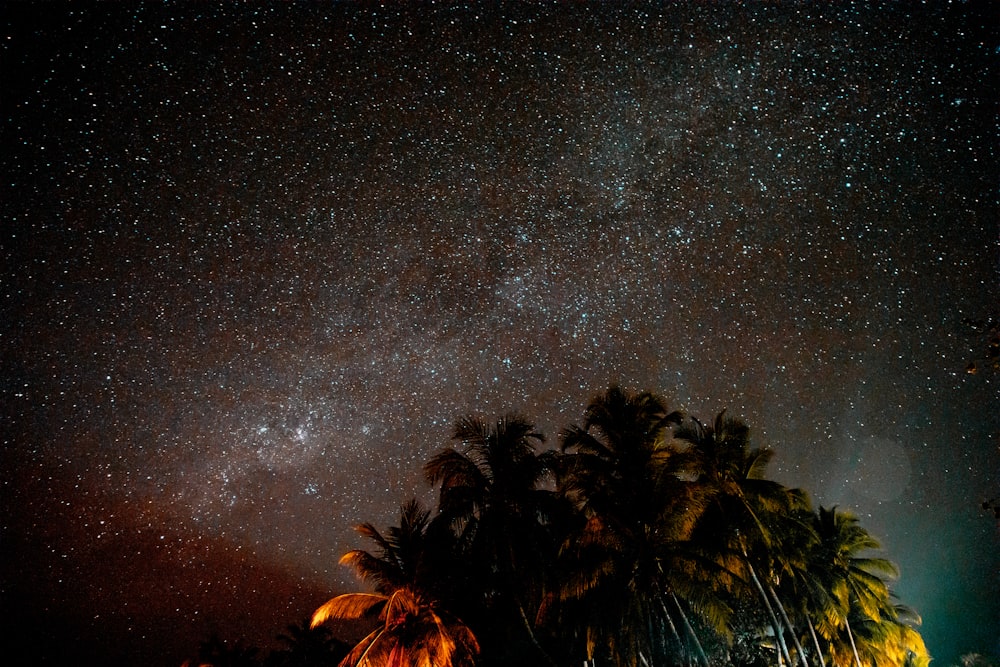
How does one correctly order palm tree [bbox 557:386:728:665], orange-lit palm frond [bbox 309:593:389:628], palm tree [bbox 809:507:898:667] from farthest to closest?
palm tree [bbox 809:507:898:667] → orange-lit palm frond [bbox 309:593:389:628] → palm tree [bbox 557:386:728:665]

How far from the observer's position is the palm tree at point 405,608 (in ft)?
52.3

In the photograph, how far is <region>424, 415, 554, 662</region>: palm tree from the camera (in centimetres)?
1755

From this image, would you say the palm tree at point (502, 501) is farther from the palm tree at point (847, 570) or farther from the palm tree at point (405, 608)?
the palm tree at point (847, 570)

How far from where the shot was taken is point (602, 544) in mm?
16344

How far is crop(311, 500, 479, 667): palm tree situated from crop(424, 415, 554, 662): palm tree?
1.49 m

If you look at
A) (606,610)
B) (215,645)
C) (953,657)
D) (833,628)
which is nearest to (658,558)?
(606,610)

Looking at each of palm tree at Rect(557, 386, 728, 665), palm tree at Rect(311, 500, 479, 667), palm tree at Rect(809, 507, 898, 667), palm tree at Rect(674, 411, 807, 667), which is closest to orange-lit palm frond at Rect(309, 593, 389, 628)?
palm tree at Rect(311, 500, 479, 667)

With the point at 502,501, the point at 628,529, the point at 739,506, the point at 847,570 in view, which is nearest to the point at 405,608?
the point at 502,501

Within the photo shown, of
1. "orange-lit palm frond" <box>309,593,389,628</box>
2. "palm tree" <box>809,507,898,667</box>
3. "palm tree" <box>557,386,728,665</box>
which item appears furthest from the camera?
"palm tree" <box>809,507,898,667</box>

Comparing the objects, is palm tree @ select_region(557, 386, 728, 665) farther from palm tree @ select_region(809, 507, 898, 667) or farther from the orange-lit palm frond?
palm tree @ select_region(809, 507, 898, 667)

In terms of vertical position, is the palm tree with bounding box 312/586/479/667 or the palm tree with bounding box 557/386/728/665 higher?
the palm tree with bounding box 557/386/728/665

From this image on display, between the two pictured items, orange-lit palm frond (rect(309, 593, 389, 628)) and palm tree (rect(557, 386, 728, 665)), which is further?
orange-lit palm frond (rect(309, 593, 389, 628))

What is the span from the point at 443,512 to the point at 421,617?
3.24 metres

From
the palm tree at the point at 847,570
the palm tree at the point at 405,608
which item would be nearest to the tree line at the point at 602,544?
the palm tree at the point at 405,608
